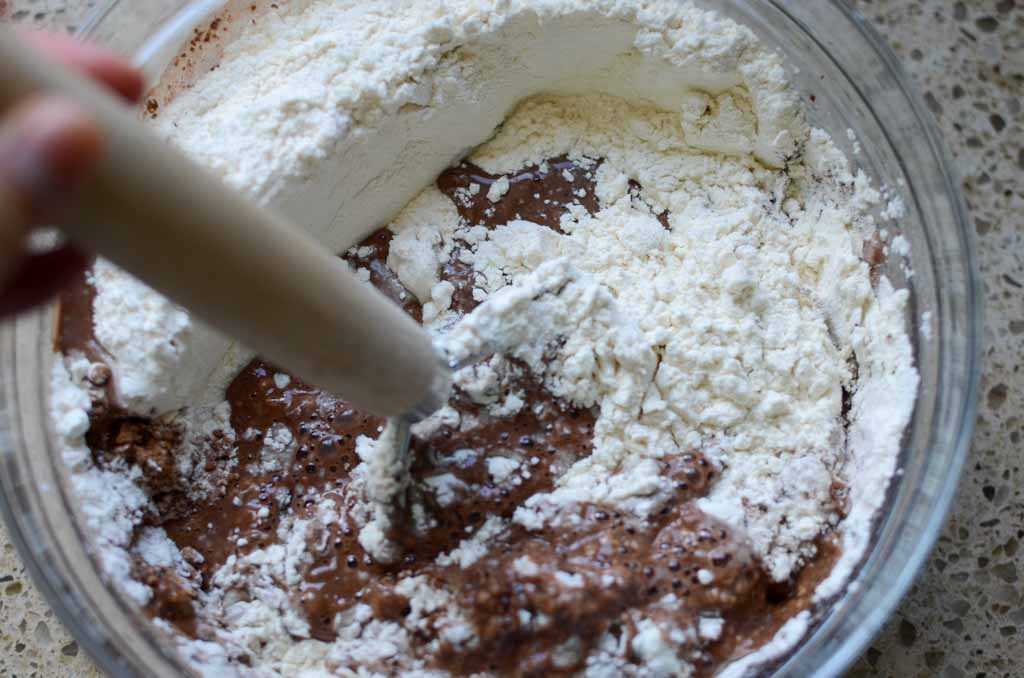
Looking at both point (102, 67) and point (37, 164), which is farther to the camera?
point (102, 67)

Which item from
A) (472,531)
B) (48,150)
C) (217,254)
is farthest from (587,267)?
(48,150)

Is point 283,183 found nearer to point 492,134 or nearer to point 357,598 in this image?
point 492,134

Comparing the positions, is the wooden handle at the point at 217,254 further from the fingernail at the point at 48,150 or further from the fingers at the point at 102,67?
the fingers at the point at 102,67

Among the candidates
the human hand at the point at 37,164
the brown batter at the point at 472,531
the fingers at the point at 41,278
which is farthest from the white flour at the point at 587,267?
the human hand at the point at 37,164

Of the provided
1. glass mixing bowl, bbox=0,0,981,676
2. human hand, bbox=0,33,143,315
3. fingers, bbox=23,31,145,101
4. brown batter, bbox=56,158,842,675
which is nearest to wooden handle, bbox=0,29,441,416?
human hand, bbox=0,33,143,315

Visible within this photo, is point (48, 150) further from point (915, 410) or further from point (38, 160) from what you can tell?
point (915, 410)

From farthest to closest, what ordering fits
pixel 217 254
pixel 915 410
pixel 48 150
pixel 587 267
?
pixel 587 267 → pixel 915 410 → pixel 217 254 → pixel 48 150

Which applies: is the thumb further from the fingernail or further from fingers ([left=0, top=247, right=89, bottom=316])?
fingers ([left=0, top=247, right=89, bottom=316])

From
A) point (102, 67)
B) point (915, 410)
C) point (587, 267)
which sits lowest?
point (915, 410)
